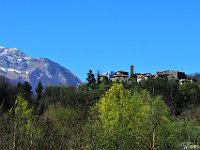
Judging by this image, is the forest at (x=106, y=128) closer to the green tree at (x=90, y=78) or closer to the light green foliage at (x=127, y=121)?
the light green foliage at (x=127, y=121)

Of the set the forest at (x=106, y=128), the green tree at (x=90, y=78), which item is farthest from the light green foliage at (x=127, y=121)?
the green tree at (x=90, y=78)

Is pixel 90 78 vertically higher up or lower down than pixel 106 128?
higher up

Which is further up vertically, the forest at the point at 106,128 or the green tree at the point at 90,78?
the green tree at the point at 90,78

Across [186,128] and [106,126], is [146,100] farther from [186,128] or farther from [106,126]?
[106,126]

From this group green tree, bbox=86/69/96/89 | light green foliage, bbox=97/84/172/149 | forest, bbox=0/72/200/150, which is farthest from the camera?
green tree, bbox=86/69/96/89

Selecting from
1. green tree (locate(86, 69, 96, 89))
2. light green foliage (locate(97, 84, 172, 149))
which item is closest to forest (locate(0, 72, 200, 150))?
light green foliage (locate(97, 84, 172, 149))

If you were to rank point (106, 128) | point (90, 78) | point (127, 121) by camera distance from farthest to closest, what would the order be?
point (90, 78) < point (127, 121) < point (106, 128)

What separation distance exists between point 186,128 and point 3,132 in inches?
1013

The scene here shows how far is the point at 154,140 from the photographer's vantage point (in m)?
32.3

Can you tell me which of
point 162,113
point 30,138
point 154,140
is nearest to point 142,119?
point 162,113

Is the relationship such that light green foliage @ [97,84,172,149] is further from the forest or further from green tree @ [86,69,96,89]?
green tree @ [86,69,96,89]

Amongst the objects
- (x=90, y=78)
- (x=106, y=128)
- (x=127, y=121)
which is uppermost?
(x=90, y=78)

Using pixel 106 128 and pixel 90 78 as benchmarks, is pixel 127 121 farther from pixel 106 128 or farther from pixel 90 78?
pixel 90 78

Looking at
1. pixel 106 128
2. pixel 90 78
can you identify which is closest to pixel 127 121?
pixel 106 128
